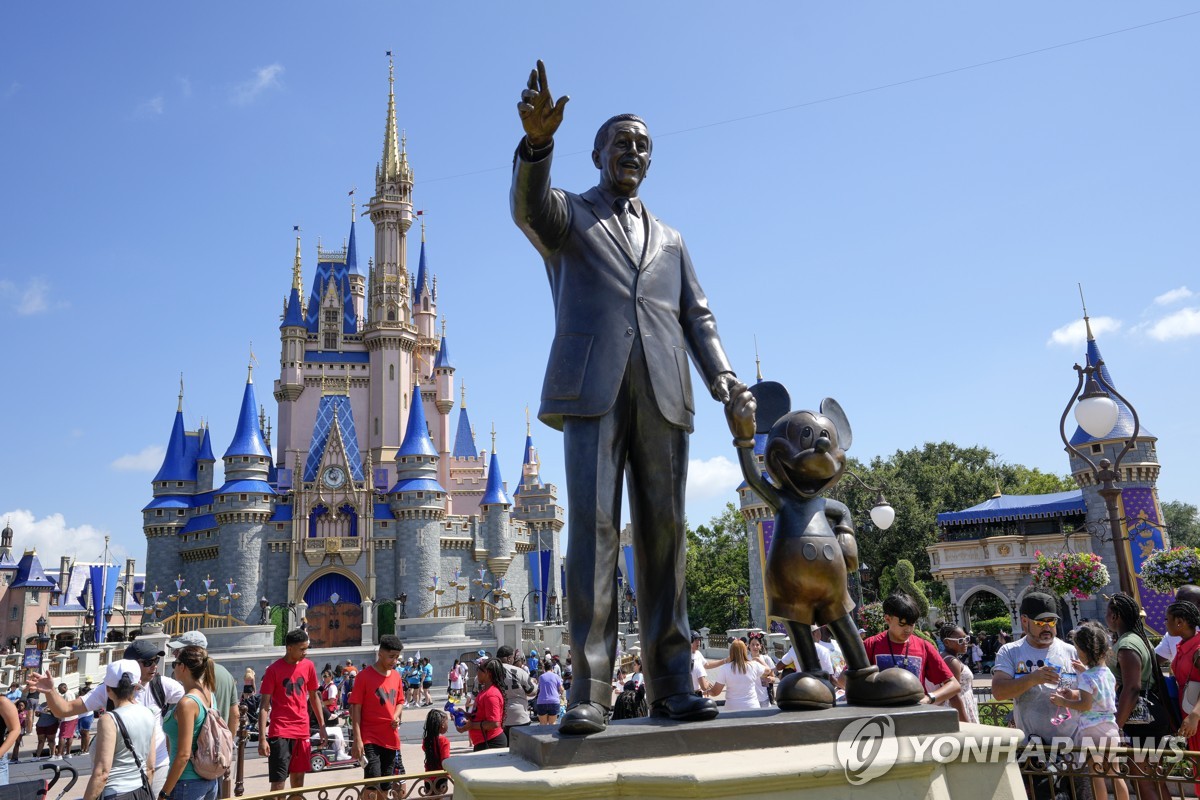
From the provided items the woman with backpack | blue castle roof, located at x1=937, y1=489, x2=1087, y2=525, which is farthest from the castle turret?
the woman with backpack

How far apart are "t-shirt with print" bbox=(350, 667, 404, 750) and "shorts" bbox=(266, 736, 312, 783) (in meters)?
0.83

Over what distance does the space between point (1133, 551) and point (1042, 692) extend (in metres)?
25.7

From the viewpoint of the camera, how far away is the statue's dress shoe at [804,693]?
3305mm

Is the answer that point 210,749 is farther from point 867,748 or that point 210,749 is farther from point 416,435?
point 416,435

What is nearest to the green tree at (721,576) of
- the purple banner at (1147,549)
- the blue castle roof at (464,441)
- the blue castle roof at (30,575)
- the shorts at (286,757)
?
the blue castle roof at (464,441)

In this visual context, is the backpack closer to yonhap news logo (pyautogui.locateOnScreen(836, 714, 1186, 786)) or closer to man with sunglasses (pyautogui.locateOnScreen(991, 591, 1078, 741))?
yonhap news logo (pyautogui.locateOnScreen(836, 714, 1186, 786))

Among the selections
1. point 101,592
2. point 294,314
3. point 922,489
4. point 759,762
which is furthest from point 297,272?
point 759,762

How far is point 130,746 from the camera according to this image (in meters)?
4.47

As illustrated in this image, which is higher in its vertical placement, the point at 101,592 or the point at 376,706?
the point at 101,592

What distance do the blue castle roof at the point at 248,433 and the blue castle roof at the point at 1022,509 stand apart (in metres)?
Answer: 34.1

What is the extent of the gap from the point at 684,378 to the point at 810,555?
0.93 meters

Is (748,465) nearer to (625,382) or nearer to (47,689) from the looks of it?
(625,382)

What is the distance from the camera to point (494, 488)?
1937 inches

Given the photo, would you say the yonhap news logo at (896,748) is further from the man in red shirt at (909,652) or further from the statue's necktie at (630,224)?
the man in red shirt at (909,652)
